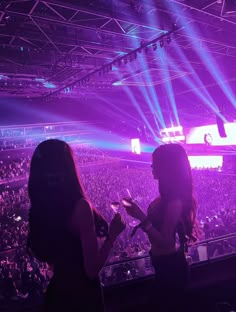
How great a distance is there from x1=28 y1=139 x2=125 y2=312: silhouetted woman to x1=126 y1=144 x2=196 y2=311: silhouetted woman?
20.3 inches

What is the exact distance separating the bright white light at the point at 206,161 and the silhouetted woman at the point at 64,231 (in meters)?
14.7

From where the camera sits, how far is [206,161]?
16.0 meters

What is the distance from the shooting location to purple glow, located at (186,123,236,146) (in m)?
13.4

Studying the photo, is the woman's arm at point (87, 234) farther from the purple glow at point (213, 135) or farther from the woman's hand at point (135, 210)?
the purple glow at point (213, 135)

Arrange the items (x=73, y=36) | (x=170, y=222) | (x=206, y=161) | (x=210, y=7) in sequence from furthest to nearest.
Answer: (x=206, y=161)
(x=73, y=36)
(x=210, y=7)
(x=170, y=222)

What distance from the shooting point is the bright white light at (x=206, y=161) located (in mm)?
15316

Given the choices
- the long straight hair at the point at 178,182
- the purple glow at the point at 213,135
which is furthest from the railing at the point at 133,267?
the purple glow at the point at 213,135

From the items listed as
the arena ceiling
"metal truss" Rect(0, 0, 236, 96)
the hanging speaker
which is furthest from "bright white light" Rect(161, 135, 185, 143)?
"metal truss" Rect(0, 0, 236, 96)

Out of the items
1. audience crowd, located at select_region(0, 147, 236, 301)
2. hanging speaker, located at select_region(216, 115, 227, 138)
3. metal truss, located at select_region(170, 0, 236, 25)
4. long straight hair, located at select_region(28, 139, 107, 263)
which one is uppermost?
metal truss, located at select_region(170, 0, 236, 25)

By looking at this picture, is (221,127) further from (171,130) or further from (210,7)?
(210,7)

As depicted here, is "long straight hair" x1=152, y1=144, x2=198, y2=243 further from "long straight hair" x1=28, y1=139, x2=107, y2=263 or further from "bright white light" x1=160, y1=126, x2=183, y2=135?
"bright white light" x1=160, y1=126, x2=183, y2=135

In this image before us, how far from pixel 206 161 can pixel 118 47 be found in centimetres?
953

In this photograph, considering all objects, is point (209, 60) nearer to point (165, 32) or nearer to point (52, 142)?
point (165, 32)

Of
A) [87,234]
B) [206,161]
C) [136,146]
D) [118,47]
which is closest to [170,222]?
[87,234]
